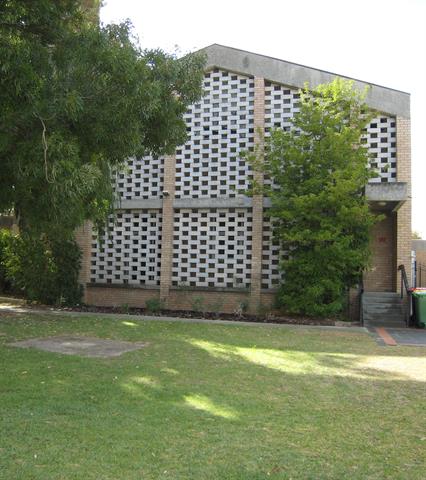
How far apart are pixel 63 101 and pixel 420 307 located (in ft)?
32.9

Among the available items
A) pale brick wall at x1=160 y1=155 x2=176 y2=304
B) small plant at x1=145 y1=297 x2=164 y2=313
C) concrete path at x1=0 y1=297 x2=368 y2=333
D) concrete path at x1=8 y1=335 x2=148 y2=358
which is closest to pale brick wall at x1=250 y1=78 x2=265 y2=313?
concrete path at x1=0 y1=297 x2=368 y2=333

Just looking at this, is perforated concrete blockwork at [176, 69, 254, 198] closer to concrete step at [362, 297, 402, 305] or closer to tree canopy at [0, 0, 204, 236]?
concrete step at [362, 297, 402, 305]

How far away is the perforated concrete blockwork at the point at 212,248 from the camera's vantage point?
15.5 m

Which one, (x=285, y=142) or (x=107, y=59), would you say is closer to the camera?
(x=107, y=59)

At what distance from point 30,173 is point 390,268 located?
1139cm

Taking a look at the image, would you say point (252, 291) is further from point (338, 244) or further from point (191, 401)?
point (191, 401)

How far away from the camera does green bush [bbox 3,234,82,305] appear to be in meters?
15.8

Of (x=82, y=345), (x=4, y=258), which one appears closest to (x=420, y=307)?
(x=82, y=345)

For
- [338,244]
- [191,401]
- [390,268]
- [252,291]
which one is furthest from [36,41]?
[390,268]

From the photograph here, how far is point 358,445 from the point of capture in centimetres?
438

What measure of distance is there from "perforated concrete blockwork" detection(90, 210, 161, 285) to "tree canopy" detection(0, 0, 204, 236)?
7.27m

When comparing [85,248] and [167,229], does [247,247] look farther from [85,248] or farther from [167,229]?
[85,248]

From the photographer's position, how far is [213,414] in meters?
5.16

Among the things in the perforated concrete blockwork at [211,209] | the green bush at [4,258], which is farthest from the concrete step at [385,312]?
the green bush at [4,258]
